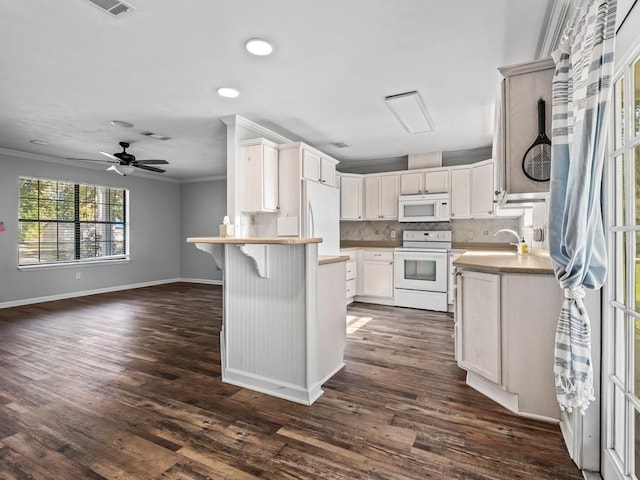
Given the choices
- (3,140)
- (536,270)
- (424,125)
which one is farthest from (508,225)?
(3,140)

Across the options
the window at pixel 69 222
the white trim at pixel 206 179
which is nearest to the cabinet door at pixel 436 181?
the white trim at pixel 206 179

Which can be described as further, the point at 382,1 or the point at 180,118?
the point at 180,118

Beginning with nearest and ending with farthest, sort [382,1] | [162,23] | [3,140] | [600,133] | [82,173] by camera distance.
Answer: [600,133] → [382,1] → [162,23] → [3,140] → [82,173]

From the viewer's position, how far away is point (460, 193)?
5.04 meters

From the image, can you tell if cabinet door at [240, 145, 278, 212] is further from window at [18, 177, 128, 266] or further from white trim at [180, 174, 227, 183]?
window at [18, 177, 128, 266]

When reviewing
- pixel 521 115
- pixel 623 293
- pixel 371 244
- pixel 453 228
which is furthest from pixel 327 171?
pixel 623 293

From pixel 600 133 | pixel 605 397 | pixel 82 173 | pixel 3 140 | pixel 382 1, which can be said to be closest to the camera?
pixel 600 133

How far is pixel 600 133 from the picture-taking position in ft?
4.37

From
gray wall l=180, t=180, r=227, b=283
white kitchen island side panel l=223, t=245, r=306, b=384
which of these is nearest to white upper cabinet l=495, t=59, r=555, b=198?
white kitchen island side panel l=223, t=245, r=306, b=384

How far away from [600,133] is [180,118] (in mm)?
3811

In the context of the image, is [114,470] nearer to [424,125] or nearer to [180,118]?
[180,118]

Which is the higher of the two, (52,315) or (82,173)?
(82,173)

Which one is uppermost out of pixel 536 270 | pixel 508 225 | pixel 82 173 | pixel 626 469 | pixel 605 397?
pixel 82 173

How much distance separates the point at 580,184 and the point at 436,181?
3.94m
